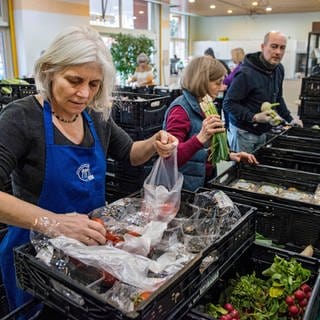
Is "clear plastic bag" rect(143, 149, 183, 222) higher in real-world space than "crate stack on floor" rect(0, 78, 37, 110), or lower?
lower

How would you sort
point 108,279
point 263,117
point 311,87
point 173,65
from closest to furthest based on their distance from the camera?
1. point 108,279
2. point 263,117
3. point 311,87
4. point 173,65

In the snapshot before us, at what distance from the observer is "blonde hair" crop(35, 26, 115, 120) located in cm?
110

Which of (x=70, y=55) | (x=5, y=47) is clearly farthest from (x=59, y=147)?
(x=5, y=47)

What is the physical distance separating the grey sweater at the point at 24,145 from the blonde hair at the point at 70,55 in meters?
0.08

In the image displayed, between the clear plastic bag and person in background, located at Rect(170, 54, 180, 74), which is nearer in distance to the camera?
the clear plastic bag

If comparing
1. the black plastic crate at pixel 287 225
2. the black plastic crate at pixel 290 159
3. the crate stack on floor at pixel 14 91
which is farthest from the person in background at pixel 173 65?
the black plastic crate at pixel 287 225

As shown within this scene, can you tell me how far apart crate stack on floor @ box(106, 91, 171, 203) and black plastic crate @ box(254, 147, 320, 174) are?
1037 millimetres

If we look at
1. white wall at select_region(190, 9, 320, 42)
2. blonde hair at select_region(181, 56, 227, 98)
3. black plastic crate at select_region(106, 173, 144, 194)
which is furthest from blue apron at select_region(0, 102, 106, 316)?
white wall at select_region(190, 9, 320, 42)

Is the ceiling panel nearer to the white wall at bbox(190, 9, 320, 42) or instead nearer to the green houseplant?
the white wall at bbox(190, 9, 320, 42)

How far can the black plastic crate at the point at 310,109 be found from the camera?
351 cm

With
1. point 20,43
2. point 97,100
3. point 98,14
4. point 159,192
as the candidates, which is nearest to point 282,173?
point 159,192

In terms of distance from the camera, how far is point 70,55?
1.10 meters

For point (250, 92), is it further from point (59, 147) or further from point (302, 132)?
point (59, 147)

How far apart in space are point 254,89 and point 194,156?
137 centimetres
